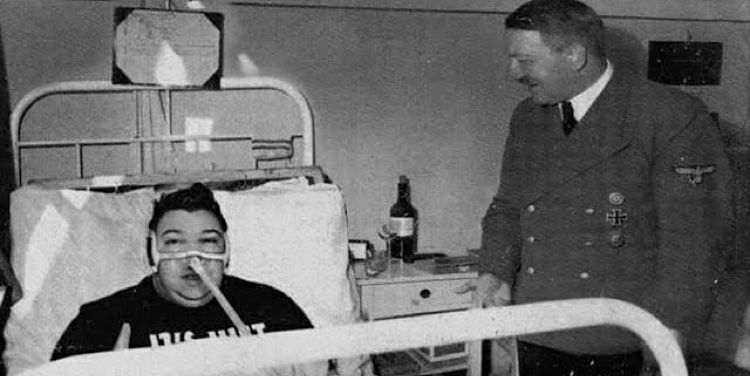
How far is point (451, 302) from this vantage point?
90.9 inches

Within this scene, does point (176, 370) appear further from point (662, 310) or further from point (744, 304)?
point (744, 304)

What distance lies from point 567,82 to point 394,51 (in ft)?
3.09

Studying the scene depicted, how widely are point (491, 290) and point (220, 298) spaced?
25.9 inches

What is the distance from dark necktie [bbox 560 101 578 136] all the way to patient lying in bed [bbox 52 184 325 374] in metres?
0.79

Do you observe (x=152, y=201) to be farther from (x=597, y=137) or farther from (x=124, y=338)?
(x=597, y=137)

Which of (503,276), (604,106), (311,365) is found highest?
(604,106)

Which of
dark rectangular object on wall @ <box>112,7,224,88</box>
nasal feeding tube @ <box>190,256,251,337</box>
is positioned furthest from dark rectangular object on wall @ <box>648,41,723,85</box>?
nasal feeding tube @ <box>190,256,251,337</box>

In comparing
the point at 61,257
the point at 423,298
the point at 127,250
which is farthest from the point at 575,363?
the point at 61,257

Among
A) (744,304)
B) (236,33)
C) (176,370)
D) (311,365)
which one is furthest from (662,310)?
(236,33)

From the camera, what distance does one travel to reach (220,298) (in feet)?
5.90

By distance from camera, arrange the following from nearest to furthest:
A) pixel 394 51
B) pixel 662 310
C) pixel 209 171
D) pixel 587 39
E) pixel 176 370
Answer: pixel 176 370, pixel 662 310, pixel 587 39, pixel 209 171, pixel 394 51

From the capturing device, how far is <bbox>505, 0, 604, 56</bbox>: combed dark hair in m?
1.59

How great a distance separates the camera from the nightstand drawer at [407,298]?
2.23 m

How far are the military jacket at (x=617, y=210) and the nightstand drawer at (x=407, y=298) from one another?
0.42m
